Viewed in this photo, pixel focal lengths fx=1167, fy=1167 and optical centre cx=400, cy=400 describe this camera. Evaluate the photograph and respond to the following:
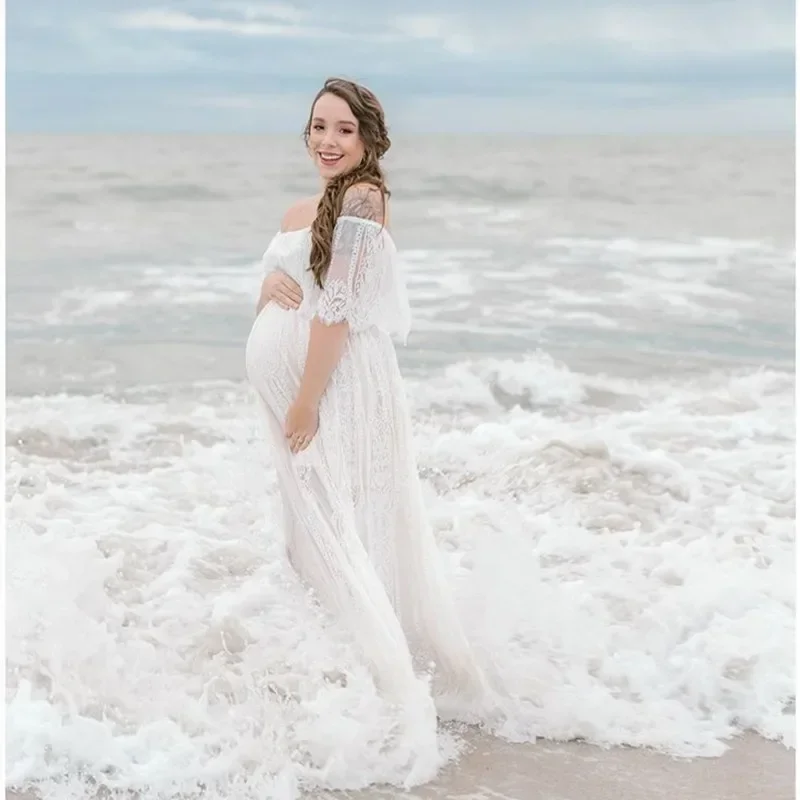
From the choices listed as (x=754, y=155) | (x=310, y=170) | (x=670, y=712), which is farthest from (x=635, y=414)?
(x=754, y=155)

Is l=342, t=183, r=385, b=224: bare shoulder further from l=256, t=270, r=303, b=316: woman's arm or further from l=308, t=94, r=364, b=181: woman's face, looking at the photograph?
l=256, t=270, r=303, b=316: woman's arm

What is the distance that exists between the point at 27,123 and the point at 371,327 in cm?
1540

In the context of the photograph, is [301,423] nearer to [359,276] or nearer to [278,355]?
[278,355]

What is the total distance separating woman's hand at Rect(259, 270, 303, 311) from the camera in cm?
236

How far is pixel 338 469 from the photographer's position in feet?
7.83

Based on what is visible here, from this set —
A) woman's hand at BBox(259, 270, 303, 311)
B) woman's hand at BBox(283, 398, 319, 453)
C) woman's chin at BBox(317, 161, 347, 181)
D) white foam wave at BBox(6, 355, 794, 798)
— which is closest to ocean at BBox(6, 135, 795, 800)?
white foam wave at BBox(6, 355, 794, 798)

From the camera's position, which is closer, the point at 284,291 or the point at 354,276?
the point at 354,276

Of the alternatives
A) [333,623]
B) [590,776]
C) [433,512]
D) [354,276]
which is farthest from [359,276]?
[433,512]

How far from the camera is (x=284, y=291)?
7.79ft

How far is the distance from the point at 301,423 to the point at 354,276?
1.06 ft

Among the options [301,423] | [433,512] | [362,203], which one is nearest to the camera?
[362,203]

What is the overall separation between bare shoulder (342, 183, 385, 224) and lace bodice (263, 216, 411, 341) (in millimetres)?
12

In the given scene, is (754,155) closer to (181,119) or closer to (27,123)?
(181,119)

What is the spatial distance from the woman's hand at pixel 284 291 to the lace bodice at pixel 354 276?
0.6 inches
